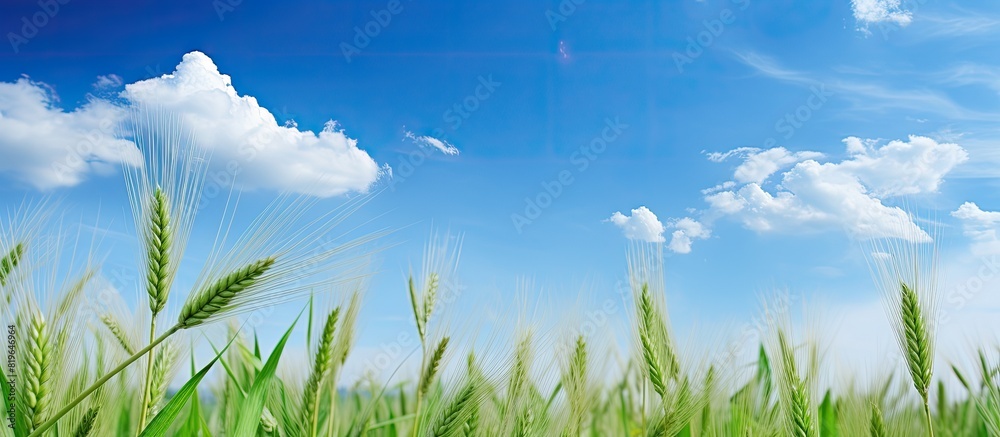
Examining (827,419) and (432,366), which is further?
(827,419)

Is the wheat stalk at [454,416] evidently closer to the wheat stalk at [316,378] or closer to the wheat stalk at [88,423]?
the wheat stalk at [316,378]

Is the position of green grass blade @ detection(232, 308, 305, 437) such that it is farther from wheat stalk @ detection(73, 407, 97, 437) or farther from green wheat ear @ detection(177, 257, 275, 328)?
wheat stalk @ detection(73, 407, 97, 437)

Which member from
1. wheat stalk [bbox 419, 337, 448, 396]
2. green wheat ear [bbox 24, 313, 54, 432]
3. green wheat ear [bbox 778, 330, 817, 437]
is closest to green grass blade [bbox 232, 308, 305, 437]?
green wheat ear [bbox 24, 313, 54, 432]

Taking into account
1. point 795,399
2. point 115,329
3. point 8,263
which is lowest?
point 795,399

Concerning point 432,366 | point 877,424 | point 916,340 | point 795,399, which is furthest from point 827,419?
point 432,366

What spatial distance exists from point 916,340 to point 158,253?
89.9 inches

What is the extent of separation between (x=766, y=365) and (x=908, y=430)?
0.57 m

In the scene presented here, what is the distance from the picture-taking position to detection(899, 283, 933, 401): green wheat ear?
7.21 feet

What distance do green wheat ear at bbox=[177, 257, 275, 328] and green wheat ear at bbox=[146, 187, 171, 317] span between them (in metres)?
0.12

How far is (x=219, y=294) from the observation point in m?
1.45

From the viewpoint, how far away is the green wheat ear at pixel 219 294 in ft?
4.59

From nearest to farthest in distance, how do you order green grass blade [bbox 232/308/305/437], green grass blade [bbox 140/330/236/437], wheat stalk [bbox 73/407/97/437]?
1. green grass blade [bbox 140/330/236/437]
2. green grass blade [bbox 232/308/305/437]
3. wheat stalk [bbox 73/407/97/437]

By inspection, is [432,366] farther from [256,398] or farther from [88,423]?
[88,423]

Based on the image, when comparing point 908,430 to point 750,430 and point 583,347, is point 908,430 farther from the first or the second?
point 583,347
